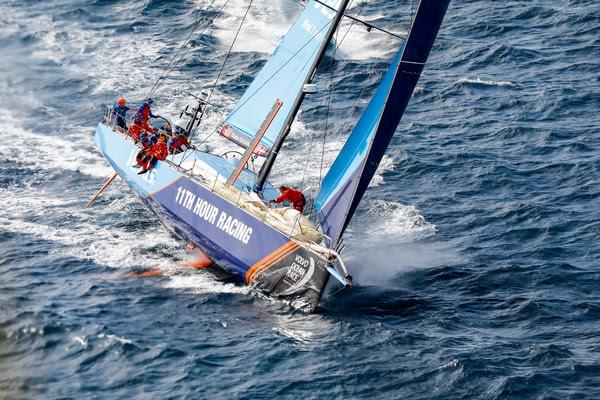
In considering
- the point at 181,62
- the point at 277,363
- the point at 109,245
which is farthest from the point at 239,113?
the point at 181,62

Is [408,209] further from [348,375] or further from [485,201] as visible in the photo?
[348,375]

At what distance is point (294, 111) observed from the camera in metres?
27.1

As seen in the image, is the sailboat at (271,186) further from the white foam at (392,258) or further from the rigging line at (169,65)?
the rigging line at (169,65)

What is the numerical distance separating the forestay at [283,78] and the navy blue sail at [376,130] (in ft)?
11.5

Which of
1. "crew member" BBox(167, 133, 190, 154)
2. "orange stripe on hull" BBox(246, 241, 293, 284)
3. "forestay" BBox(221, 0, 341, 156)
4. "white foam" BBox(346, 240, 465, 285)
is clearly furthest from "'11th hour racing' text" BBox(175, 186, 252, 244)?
"white foam" BBox(346, 240, 465, 285)

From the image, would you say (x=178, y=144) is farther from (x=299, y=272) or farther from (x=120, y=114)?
(x=299, y=272)

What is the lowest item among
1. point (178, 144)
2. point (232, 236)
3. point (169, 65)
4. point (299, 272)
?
point (299, 272)

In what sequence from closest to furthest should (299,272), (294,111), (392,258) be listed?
(299,272) → (294,111) → (392,258)

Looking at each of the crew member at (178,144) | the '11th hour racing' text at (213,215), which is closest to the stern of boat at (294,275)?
the '11th hour racing' text at (213,215)

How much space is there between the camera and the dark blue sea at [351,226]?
21.5 m

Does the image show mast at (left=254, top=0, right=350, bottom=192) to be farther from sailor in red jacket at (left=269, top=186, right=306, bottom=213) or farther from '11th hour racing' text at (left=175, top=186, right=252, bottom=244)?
'11th hour racing' text at (left=175, top=186, right=252, bottom=244)

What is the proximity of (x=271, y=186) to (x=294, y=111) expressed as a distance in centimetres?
292

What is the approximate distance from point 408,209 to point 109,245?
8682 millimetres

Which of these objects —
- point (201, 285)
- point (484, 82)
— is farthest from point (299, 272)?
point (484, 82)
